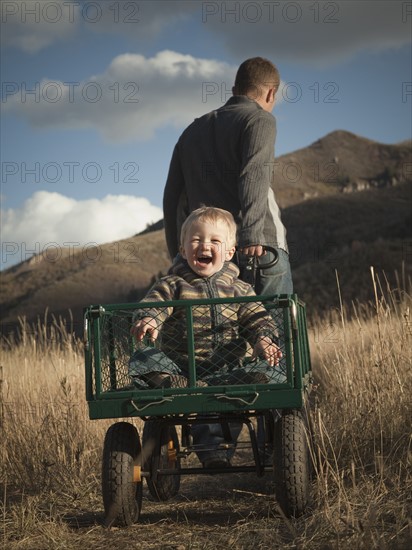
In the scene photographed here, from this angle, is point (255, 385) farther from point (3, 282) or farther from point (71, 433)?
point (3, 282)

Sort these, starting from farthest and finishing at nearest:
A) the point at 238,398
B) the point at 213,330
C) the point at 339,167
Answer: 1. the point at 339,167
2. the point at 213,330
3. the point at 238,398

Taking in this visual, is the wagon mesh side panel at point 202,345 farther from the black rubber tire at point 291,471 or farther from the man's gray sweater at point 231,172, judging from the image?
the man's gray sweater at point 231,172

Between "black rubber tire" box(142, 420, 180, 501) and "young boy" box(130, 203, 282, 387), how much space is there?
0.39m

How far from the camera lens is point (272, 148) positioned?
5.40 meters

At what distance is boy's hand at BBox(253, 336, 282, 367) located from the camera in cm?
407

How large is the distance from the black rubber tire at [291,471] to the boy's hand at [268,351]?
Result: 323 mm

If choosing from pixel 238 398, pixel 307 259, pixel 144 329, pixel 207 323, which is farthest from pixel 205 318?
pixel 307 259

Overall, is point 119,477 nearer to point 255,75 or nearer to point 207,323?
point 207,323

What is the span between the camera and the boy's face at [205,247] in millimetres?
4602

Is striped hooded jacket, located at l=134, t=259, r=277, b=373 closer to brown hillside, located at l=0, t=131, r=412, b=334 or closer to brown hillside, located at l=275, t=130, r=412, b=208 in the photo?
brown hillside, located at l=0, t=131, r=412, b=334

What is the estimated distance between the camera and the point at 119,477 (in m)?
4.04

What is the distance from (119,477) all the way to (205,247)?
4.36ft

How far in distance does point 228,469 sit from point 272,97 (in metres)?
2.77

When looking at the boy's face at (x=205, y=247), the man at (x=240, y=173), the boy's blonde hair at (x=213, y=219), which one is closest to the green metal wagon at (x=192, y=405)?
the boy's face at (x=205, y=247)
